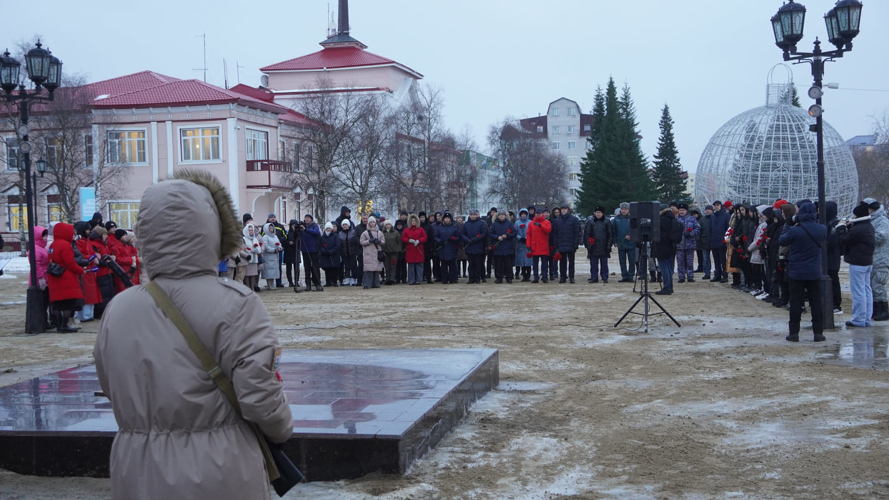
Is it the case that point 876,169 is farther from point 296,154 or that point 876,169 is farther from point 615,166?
point 296,154

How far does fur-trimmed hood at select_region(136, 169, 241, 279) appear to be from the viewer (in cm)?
287

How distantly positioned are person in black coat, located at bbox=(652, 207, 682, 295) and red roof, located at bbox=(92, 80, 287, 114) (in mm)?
34526

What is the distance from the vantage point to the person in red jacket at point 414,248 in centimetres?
2283

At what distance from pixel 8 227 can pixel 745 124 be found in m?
44.3

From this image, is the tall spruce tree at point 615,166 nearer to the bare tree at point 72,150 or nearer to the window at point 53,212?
the bare tree at point 72,150

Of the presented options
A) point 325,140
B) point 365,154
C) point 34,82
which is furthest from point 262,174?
point 34,82

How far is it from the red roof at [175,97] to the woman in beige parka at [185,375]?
47.1 metres

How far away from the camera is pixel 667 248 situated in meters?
19.0

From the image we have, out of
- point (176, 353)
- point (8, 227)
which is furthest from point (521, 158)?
point (176, 353)

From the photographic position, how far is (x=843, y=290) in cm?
1931

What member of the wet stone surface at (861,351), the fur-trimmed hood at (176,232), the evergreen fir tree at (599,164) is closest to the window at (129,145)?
the evergreen fir tree at (599,164)

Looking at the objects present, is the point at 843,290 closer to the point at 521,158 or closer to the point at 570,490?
the point at 570,490

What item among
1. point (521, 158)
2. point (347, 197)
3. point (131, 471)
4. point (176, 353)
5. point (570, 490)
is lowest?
point (570, 490)

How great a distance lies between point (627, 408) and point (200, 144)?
44895 millimetres
